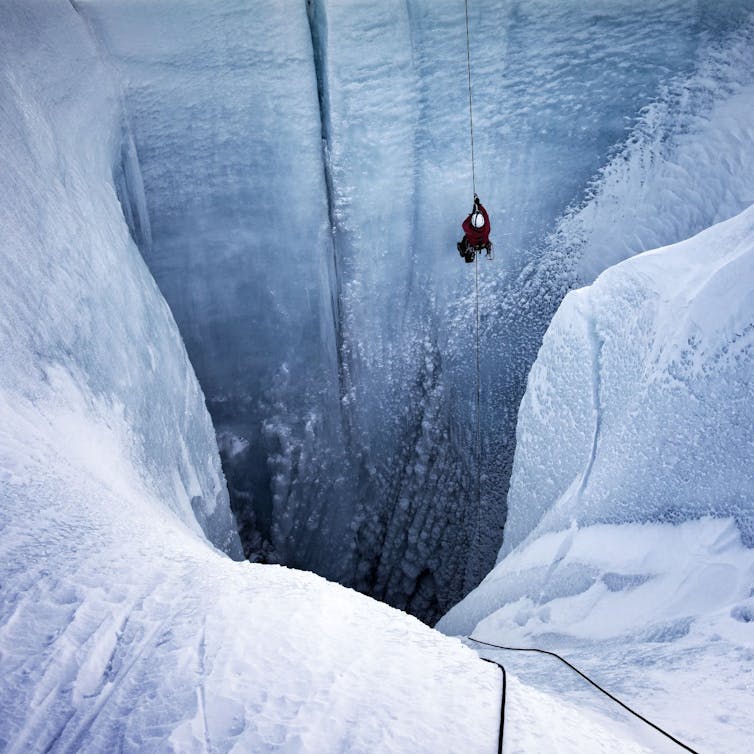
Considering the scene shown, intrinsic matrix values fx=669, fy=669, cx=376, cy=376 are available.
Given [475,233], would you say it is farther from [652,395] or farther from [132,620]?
[132,620]

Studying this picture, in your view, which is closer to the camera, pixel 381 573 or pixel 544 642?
pixel 544 642

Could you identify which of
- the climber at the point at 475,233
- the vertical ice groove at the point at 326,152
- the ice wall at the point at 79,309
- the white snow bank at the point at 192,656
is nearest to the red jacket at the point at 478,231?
the climber at the point at 475,233

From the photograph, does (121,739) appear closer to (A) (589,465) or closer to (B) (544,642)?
(B) (544,642)

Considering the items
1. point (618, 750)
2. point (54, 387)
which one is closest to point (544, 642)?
point (618, 750)

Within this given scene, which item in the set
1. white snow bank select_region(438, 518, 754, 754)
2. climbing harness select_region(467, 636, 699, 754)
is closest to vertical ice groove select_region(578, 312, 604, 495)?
white snow bank select_region(438, 518, 754, 754)

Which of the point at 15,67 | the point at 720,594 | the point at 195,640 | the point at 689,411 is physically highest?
the point at 15,67

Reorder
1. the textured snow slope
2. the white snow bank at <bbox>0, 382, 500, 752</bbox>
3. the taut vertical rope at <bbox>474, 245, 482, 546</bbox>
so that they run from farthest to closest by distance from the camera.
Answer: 1. the taut vertical rope at <bbox>474, 245, 482, 546</bbox>
2. the textured snow slope
3. the white snow bank at <bbox>0, 382, 500, 752</bbox>

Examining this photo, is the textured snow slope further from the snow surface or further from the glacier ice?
the glacier ice
